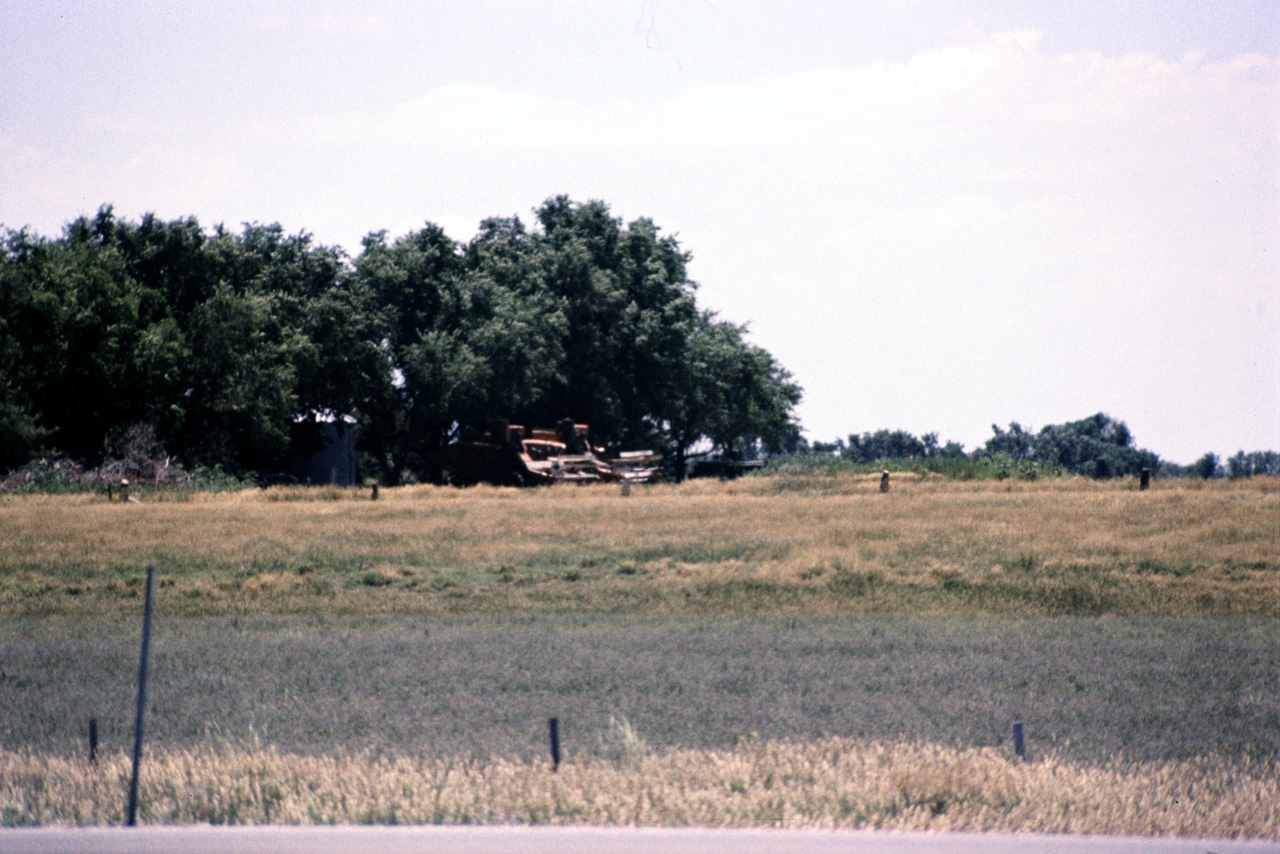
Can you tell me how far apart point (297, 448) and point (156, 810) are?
54765 millimetres

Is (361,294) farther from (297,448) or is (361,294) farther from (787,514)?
(787,514)

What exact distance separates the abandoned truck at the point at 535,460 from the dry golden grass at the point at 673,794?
41.9 m

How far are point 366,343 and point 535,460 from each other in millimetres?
12912

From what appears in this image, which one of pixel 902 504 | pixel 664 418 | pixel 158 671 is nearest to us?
pixel 158 671

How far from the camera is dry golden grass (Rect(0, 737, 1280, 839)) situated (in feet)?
36.9

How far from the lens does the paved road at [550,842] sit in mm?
9977

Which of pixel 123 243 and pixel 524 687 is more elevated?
pixel 123 243

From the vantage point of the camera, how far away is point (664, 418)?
69.7 metres

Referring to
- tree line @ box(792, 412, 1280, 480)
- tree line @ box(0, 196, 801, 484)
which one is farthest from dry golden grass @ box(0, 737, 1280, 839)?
tree line @ box(792, 412, 1280, 480)

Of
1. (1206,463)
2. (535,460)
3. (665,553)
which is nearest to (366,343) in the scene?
(535,460)

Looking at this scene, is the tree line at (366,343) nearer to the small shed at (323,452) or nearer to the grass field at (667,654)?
the small shed at (323,452)

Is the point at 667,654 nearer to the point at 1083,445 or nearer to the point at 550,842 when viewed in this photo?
the point at 550,842

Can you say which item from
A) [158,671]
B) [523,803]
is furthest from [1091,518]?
[523,803]

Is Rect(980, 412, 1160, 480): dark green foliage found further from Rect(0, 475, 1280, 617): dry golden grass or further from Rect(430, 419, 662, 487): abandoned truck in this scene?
Rect(0, 475, 1280, 617): dry golden grass
